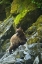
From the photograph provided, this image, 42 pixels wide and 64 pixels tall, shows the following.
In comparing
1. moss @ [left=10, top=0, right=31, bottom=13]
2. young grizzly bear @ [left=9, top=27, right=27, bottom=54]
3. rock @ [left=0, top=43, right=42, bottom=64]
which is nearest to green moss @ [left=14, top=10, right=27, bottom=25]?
moss @ [left=10, top=0, right=31, bottom=13]

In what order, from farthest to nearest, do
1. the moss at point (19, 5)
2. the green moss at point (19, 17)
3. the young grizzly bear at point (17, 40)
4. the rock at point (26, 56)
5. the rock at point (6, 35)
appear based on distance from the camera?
the moss at point (19, 5), the rock at point (6, 35), the green moss at point (19, 17), the young grizzly bear at point (17, 40), the rock at point (26, 56)

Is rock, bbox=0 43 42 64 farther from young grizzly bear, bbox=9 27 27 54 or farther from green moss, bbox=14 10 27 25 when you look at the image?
green moss, bbox=14 10 27 25

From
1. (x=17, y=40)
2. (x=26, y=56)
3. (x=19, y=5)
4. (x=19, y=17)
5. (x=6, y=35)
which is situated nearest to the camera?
(x=26, y=56)

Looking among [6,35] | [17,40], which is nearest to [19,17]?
[6,35]

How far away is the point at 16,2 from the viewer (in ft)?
54.3

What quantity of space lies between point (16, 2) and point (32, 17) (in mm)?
2069

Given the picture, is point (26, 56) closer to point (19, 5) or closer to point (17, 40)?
point (17, 40)

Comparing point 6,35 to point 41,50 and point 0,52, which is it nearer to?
point 0,52

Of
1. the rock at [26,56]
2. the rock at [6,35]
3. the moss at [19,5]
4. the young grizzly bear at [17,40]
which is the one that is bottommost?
the rock at [26,56]

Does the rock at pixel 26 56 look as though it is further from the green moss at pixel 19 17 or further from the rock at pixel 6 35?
the rock at pixel 6 35

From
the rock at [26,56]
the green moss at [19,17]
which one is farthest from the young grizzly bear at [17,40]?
the green moss at [19,17]

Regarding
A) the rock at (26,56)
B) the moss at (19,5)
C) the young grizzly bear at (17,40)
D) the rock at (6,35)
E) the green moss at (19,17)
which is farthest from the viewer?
the moss at (19,5)

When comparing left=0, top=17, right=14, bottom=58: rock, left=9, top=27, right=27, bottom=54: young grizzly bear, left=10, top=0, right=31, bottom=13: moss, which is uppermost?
left=10, top=0, right=31, bottom=13: moss

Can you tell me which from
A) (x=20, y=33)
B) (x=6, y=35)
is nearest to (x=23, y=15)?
(x=6, y=35)
